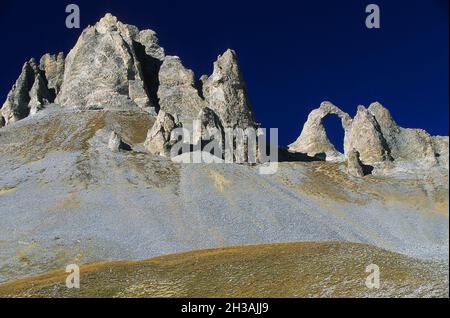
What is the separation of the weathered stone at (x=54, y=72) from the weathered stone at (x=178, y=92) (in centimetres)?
3799

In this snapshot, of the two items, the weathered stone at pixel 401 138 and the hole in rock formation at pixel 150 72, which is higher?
the hole in rock formation at pixel 150 72

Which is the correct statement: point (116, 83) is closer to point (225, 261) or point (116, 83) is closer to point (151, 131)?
point (151, 131)

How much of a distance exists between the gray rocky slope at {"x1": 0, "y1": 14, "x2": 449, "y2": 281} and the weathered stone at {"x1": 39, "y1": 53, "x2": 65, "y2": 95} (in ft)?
39.9

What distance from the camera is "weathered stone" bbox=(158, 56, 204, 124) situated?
16400 centimetres

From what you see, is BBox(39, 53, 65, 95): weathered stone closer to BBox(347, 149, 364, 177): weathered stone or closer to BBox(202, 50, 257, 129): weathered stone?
BBox(202, 50, 257, 129): weathered stone

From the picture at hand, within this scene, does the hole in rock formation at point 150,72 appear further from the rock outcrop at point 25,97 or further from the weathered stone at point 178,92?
the rock outcrop at point 25,97

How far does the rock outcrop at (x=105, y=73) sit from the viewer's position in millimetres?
165250

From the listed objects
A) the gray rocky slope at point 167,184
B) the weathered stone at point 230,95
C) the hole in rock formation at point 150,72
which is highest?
the hole in rock formation at point 150,72

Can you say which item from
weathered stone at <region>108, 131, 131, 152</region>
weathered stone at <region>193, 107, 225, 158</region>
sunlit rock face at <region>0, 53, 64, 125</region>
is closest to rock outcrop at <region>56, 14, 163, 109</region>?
sunlit rock face at <region>0, 53, 64, 125</region>

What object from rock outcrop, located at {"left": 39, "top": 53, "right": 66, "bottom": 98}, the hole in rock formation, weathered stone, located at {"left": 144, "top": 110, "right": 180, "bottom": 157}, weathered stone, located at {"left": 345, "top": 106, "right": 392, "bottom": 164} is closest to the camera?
weathered stone, located at {"left": 144, "top": 110, "right": 180, "bottom": 157}

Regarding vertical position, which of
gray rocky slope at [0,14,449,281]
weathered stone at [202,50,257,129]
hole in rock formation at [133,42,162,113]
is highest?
hole in rock formation at [133,42,162,113]

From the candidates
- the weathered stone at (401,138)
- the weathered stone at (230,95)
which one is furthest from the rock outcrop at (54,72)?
the weathered stone at (401,138)

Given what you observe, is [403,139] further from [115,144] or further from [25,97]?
[25,97]

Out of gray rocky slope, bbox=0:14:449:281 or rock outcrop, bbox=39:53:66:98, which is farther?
rock outcrop, bbox=39:53:66:98
